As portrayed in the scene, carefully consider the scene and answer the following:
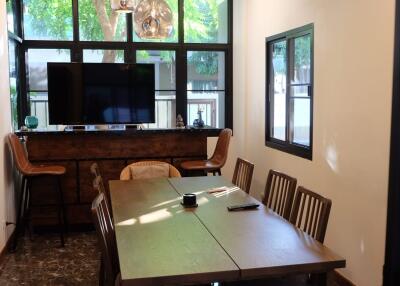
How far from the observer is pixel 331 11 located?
3807 millimetres

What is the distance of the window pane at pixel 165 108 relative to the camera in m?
6.47

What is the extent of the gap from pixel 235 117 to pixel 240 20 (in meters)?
1.32

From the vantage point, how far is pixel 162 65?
253 inches

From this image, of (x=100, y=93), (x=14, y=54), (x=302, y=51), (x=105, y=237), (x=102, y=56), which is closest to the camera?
(x=105, y=237)

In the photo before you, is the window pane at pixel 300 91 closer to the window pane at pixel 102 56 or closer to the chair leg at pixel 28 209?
the window pane at pixel 102 56

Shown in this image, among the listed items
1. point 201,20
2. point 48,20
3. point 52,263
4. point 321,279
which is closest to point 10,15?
point 48,20

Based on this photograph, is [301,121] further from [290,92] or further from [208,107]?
[208,107]

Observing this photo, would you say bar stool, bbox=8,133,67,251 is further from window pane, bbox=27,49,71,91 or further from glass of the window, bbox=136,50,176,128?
glass of the window, bbox=136,50,176,128

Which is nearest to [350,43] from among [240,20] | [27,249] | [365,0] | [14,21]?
[365,0]

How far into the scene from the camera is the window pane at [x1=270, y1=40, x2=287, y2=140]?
5.06 meters

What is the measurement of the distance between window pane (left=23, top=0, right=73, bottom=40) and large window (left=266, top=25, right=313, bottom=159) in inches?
105

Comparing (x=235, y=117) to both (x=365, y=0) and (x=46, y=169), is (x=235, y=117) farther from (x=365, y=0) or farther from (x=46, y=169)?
(x=365, y=0)

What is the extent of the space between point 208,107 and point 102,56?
1.63 m

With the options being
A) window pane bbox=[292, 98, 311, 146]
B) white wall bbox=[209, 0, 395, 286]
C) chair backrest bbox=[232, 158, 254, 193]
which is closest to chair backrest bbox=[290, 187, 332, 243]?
white wall bbox=[209, 0, 395, 286]
